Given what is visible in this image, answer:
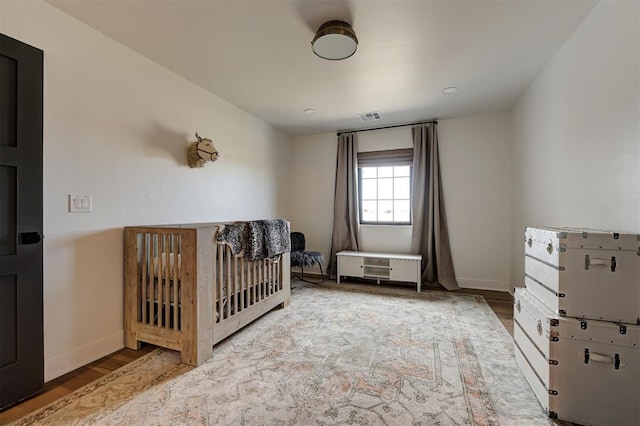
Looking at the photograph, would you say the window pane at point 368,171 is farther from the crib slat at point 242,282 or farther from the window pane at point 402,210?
the crib slat at point 242,282

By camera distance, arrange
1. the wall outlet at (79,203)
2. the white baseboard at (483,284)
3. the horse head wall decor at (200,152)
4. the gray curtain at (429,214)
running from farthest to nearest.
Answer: the gray curtain at (429,214) → the white baseboard at (483,284) → the horse head wall decor at (200,152) → the wall outlet at (79,203)

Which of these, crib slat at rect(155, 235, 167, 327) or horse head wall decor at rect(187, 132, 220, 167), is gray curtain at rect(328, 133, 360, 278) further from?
crib slat at rect(155, 235, 167, 327)

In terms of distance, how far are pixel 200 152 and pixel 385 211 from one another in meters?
2.82

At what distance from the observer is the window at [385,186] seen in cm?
425

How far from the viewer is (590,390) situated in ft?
4.41

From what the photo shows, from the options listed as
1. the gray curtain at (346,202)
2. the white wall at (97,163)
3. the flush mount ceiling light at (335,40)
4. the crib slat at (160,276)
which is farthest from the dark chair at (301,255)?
the flush mount ceiling light at (335,40)

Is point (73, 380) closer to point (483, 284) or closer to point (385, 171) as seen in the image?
point (385, 171)

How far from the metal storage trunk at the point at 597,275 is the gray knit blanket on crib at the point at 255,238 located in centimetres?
206

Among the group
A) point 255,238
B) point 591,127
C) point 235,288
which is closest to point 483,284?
point 591,127

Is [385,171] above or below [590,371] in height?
above

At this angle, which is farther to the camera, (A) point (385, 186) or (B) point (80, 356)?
(A) point (385, 186)

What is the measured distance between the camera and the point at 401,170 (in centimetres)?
430

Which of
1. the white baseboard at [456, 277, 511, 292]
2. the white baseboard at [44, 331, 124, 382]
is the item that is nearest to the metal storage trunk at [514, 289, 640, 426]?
the white baseboard at [456, 277, 511, 292]

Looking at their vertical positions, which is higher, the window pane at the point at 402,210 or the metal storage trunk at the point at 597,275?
the window pane at the point at 402,210
